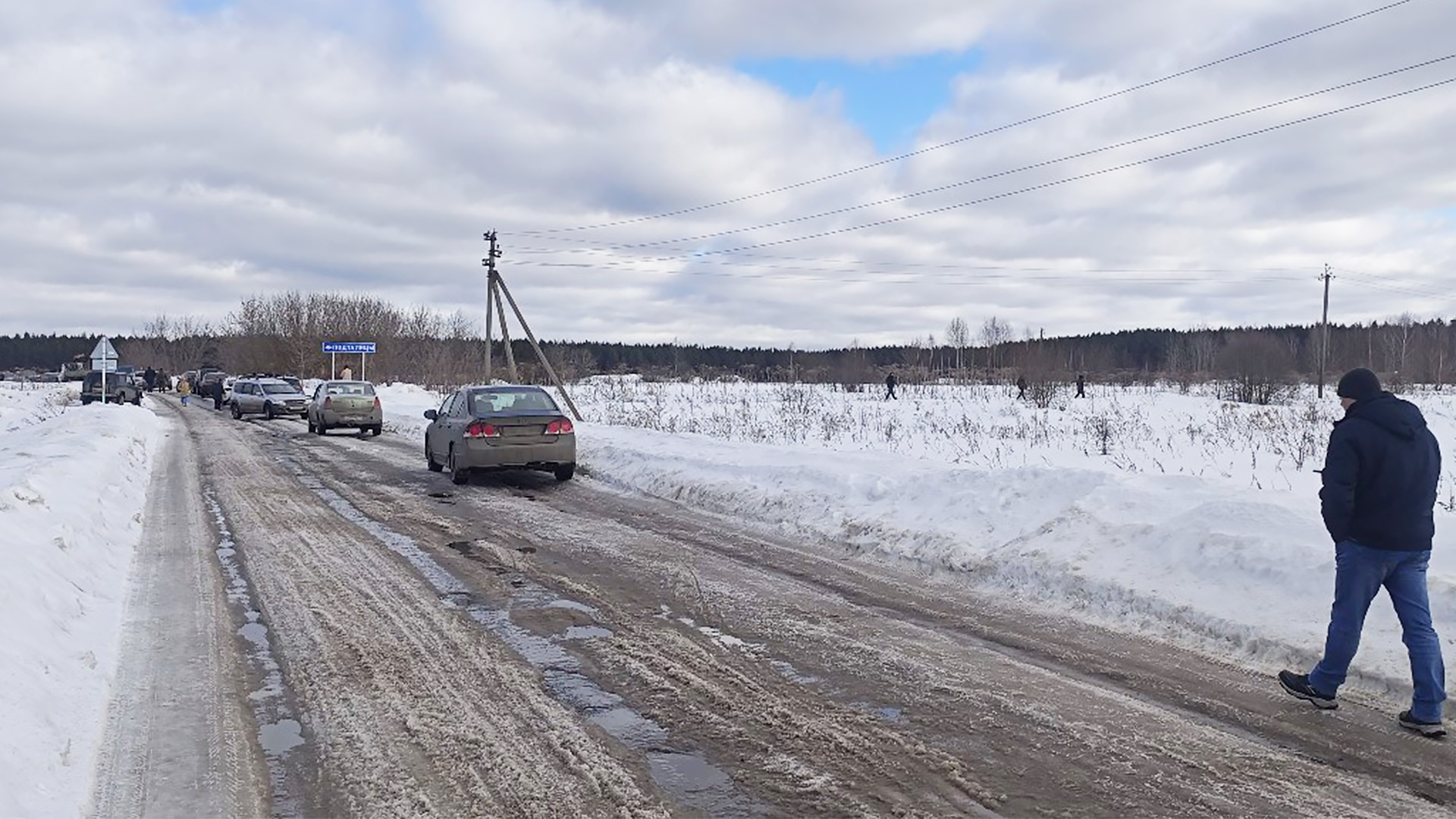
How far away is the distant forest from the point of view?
239 feet

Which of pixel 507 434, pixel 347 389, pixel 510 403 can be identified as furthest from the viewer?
pixel 347 389

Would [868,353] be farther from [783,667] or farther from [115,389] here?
[783,667]

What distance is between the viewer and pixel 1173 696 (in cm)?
561

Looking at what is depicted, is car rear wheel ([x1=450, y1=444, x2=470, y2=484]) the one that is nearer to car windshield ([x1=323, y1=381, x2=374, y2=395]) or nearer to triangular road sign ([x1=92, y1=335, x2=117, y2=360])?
car windshield ([x1=323, y1=381, x2=374, y2=395])

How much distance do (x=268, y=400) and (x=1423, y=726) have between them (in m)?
40.4

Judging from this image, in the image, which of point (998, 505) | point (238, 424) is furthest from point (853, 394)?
point (998, 505)

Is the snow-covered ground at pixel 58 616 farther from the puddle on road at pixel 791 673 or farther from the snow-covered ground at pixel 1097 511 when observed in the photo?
the snow-covered ground at pixel 1097 511

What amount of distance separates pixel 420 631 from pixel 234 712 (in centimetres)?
169

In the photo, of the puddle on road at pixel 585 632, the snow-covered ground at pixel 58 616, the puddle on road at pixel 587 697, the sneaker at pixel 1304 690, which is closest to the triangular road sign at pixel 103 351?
the snow-covered ground at pixel 58 616

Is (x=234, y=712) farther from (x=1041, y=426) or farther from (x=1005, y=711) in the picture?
(x=1041, y=426)

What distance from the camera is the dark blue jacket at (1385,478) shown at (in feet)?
17.5

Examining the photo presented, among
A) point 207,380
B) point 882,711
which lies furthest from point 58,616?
point 207,380

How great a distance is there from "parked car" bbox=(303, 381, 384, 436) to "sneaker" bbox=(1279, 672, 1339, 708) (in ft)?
90.2

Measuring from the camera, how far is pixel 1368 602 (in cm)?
550
